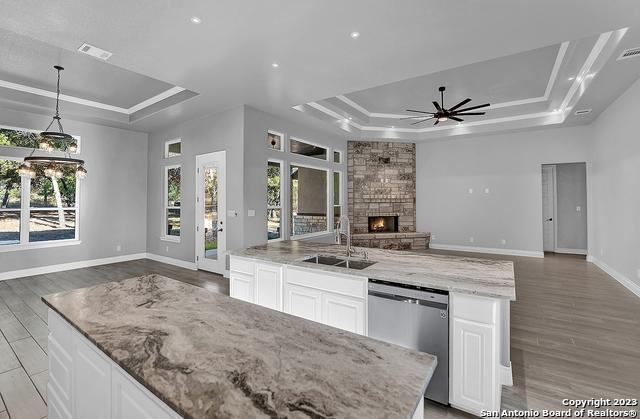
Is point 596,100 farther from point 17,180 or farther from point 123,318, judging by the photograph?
point 17,180

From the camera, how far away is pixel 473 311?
1.80 m

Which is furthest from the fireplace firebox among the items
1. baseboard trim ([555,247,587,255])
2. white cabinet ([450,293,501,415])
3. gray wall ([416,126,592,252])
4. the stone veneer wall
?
white cabinet ([450,293,501,415])

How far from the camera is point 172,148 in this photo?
22.3 feet

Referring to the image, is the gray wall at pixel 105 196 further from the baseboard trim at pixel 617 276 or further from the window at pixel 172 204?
the baseboard trim at pixel 617 276

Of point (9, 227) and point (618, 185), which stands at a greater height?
point (618, 185)

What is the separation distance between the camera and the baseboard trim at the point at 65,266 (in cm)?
531

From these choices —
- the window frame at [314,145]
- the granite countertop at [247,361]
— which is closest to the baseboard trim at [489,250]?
the window frame at [314,145]

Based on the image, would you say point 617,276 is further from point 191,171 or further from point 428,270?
point 191,171

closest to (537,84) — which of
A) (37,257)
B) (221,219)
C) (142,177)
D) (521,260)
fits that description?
(521,260)

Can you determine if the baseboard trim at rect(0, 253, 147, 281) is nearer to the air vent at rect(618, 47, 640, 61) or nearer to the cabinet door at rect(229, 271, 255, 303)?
the cabinet door at rect(229, 271, 255, 303)

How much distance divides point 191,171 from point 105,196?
7.00ft

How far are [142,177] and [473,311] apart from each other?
24.8 feet

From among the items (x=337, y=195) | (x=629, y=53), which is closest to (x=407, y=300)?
(x=629, y=53)

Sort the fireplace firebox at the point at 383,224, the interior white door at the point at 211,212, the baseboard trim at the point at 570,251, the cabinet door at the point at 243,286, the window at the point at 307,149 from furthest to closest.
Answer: the fireplace firebox at the point at 383,224 → the baseboard trim at the point at 570,251 → the window at the point at 307,149 → the interior white door at the point at 211,212 → the cabinet door at the point at 243,286
